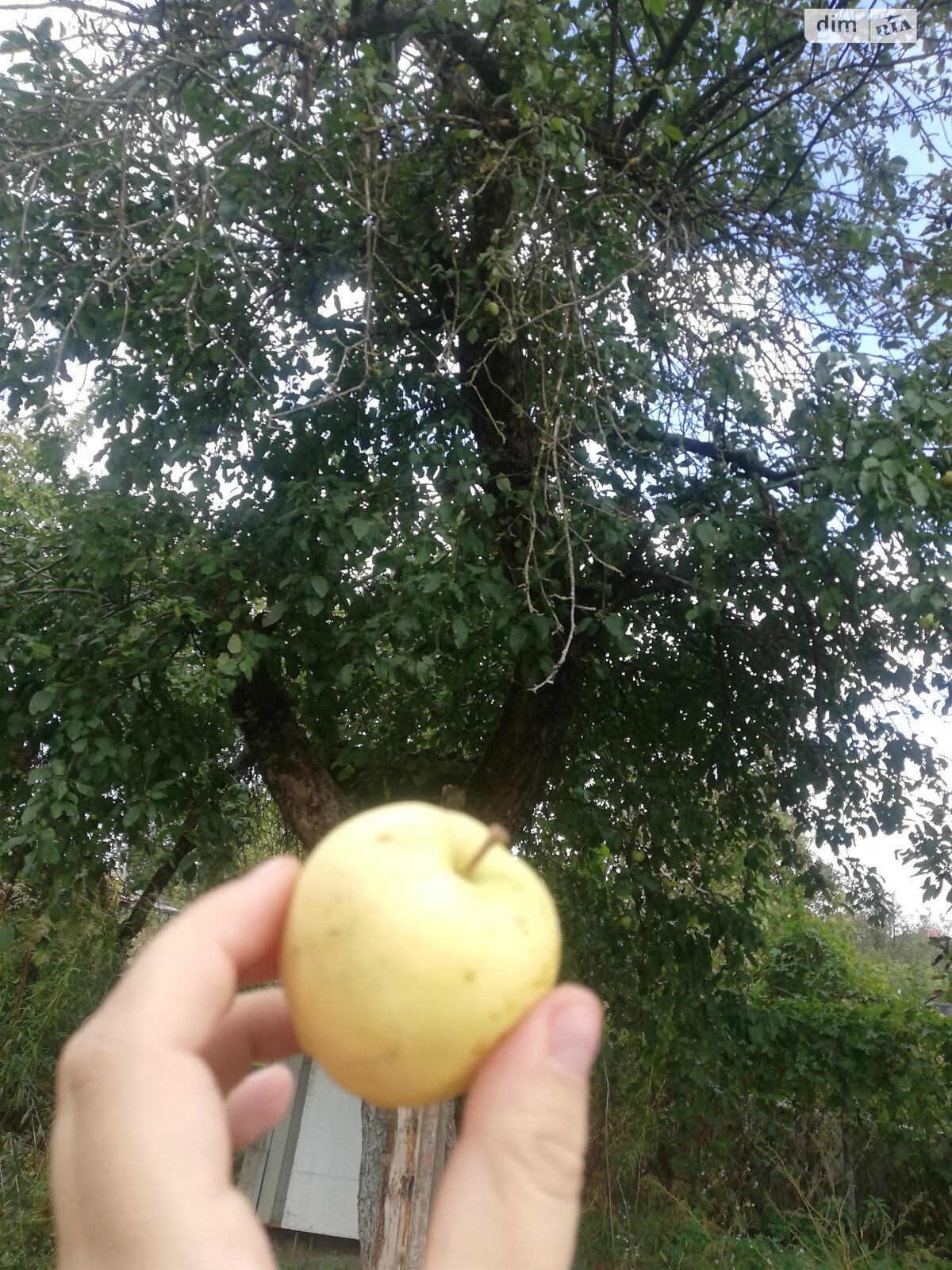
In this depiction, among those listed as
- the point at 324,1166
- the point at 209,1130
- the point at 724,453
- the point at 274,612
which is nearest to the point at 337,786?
the point at 274,612

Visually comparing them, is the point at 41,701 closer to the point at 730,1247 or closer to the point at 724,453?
the point at 724,453

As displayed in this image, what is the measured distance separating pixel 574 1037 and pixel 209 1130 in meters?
0.44

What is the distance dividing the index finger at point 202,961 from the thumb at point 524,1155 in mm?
344

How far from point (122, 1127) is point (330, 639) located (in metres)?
3.51

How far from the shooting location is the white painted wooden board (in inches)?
303

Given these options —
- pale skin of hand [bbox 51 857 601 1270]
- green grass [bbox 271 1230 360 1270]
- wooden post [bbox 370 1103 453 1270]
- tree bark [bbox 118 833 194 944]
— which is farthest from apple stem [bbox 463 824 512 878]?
green grass [bbox 271 1230 360 1270]

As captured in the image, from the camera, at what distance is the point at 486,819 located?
16.3 feet

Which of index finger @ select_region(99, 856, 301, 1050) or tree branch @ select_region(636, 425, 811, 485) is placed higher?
tree branch @ select_region(636, 425, 811, 485)

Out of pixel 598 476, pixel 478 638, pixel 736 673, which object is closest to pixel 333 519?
pixel 598 476

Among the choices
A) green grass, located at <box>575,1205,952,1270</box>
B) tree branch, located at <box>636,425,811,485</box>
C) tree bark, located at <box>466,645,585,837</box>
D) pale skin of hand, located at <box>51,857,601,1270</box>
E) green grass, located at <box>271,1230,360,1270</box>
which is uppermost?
tree branch, located at <box>636,425,811,485</box>

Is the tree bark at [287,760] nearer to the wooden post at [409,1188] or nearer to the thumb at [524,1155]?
the wooden post at [409,1188]

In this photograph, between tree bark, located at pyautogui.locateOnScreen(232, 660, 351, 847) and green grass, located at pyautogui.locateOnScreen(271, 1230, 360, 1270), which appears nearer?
tree bark, located at pyautogui.locateOnScreen(232, 660, 351, 847)

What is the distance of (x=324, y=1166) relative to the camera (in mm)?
7840

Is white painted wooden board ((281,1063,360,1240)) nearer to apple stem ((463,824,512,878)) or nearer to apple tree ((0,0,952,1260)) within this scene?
apple tree ((0,0,952,1260))
